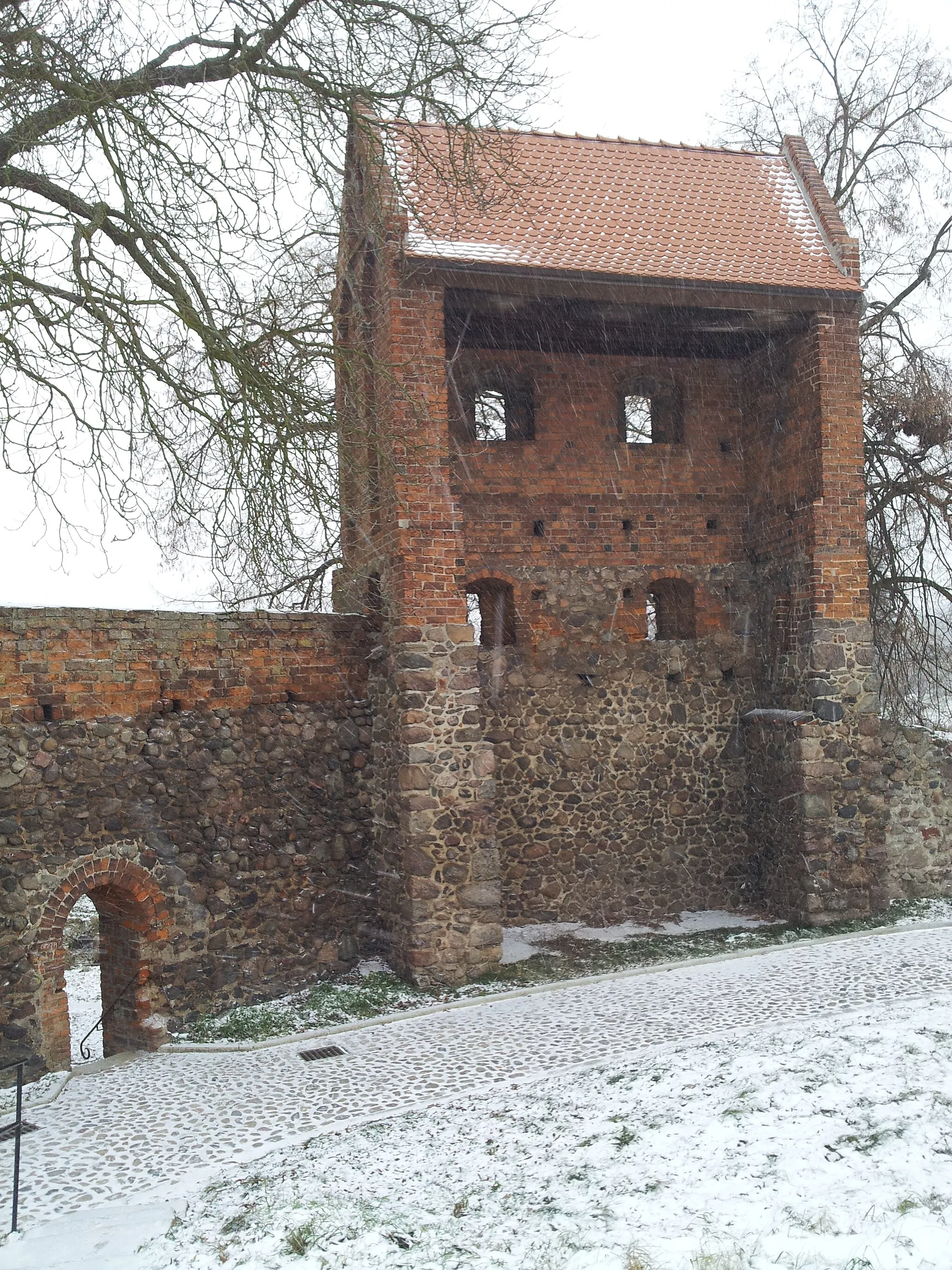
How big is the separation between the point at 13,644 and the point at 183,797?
6.72 feet

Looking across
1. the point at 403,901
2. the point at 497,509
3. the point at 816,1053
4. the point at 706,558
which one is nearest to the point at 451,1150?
the point at 816,1053

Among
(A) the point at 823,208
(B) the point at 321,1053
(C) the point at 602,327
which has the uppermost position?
(A) the point at 823,208

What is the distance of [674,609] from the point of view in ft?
44.3

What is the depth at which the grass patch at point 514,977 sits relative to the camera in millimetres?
9570

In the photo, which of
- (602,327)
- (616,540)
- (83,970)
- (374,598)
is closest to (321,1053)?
(374,598)

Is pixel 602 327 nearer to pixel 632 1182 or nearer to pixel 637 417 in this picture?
pixel 637 417

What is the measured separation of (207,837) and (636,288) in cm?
704

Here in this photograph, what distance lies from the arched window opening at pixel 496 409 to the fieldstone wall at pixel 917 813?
5.71 metres

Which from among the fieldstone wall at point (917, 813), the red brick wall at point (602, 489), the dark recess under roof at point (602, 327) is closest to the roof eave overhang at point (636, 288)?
the dark recess under roof at point (602, 327)

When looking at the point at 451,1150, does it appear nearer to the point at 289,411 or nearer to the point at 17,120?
the point at 289,411

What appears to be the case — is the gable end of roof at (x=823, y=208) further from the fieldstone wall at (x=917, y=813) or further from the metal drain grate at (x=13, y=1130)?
the metal drain grate at (x=13, y=1130)

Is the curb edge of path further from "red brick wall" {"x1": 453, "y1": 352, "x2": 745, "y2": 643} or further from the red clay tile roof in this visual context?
the red clay tile roof

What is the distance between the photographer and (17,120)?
21.7 feet

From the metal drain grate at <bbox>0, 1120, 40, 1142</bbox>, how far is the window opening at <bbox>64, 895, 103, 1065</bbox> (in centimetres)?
620
